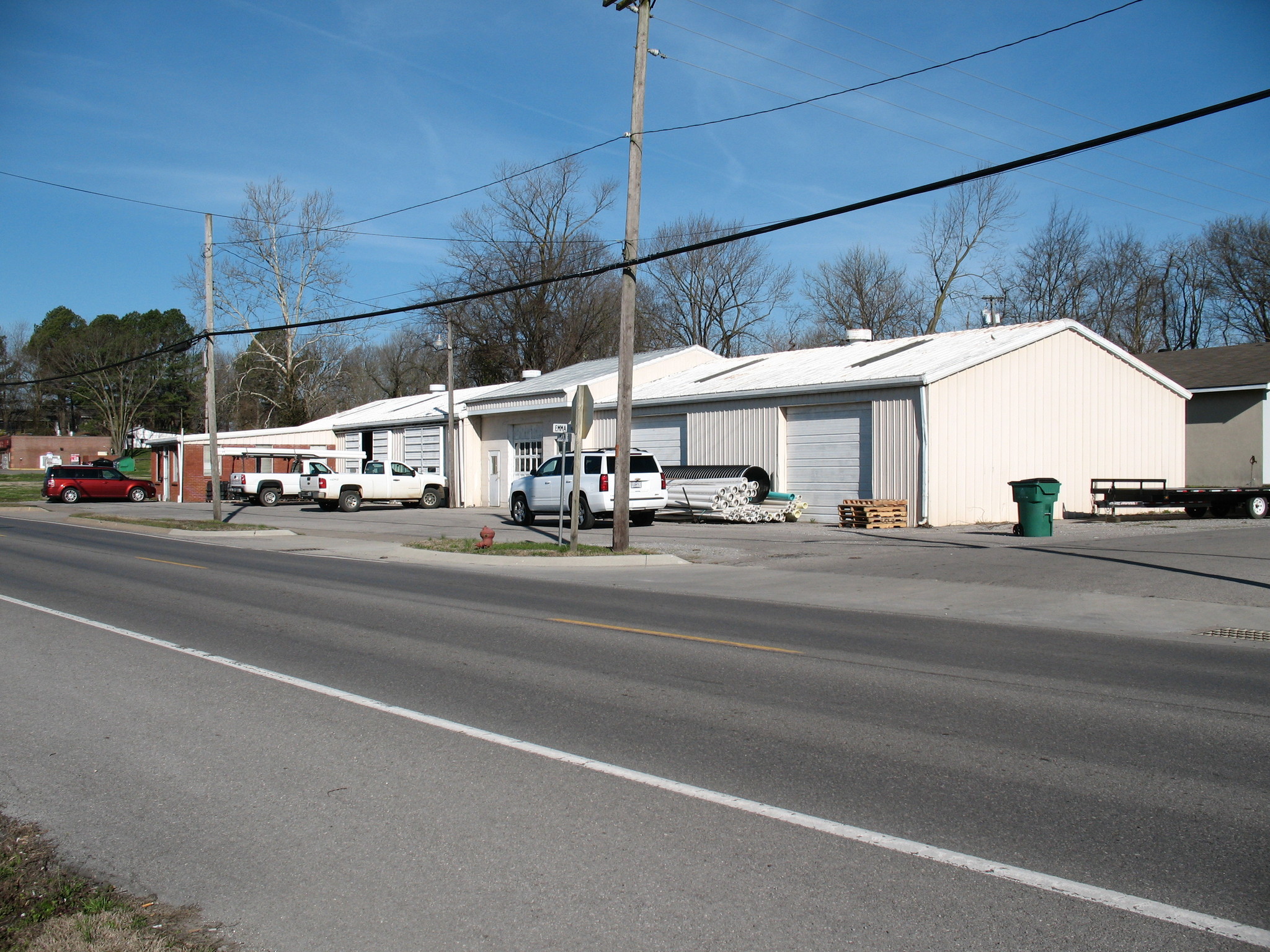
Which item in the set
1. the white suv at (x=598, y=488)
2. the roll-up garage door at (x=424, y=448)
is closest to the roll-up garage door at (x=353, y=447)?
the roll-up garage door at (x=424, y=448)

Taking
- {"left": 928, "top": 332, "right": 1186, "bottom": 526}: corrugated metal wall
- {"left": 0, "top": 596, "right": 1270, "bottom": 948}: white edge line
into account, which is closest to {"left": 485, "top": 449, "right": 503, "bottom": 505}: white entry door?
{"left": 928, "top": 332, "right": 1186, "bottom": 526}: corrugated metal wall

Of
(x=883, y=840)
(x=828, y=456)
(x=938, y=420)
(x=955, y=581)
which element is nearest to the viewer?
(x=883, y=840)

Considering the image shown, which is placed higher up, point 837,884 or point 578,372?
point 578,372

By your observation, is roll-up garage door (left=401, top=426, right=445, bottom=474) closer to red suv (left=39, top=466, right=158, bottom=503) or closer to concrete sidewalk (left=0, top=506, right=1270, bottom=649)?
red suv (left=39, top=466, right=158, bottom=503)

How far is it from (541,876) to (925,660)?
5563mm

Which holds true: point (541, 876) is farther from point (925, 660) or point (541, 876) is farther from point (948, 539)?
point (948, 539)

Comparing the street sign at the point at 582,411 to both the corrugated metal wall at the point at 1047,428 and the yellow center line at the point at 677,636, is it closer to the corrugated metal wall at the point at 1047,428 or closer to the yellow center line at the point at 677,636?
the yellow center line at the point at 677,636

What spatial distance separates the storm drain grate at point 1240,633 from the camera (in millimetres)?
10195

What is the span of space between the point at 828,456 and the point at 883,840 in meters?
21.8

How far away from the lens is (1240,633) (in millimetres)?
10406

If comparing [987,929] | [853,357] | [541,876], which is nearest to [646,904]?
[541,876]

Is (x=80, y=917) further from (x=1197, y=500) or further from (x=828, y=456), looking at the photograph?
(x=1197, y=500)

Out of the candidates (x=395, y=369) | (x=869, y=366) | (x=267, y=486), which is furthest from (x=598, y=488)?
(x=395, y=369)

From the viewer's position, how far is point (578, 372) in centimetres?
3816
